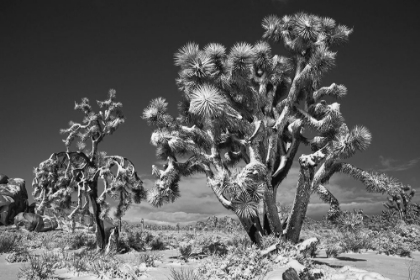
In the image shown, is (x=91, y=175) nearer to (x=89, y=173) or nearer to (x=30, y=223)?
(x=89, y=173)

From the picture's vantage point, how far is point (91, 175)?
40.5 feet

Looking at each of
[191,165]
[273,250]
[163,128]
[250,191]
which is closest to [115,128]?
[163,128]

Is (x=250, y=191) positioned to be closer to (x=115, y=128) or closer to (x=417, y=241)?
(x=115, y=128)

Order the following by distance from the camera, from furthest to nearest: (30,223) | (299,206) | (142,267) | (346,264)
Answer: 1. (30,223)
2. (299,206)
3. (346,264)
4. (142,267)

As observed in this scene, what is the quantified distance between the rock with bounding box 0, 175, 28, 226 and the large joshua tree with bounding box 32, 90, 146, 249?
1838cm

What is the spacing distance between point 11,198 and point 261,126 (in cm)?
2800

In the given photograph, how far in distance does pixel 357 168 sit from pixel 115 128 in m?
9.91

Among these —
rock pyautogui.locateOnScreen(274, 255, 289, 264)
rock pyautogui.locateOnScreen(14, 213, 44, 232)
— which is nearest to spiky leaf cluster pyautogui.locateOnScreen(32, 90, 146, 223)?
rock pyautogui.locateOnScreen(274, 255, 289, 264)

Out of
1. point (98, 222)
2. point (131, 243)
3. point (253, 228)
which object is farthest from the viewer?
point (131, 243)

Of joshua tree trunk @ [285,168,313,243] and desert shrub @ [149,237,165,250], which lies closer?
joshua tree trunk @ [285,168,313,243]

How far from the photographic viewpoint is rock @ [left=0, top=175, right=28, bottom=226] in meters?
27.1

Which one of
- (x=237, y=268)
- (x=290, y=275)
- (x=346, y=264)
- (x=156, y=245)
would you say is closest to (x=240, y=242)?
(x=156, y=245)

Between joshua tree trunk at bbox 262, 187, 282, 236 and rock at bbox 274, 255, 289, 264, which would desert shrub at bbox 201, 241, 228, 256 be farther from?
rock at bbox 274, 255, 289, 264

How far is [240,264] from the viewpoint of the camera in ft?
19.0
